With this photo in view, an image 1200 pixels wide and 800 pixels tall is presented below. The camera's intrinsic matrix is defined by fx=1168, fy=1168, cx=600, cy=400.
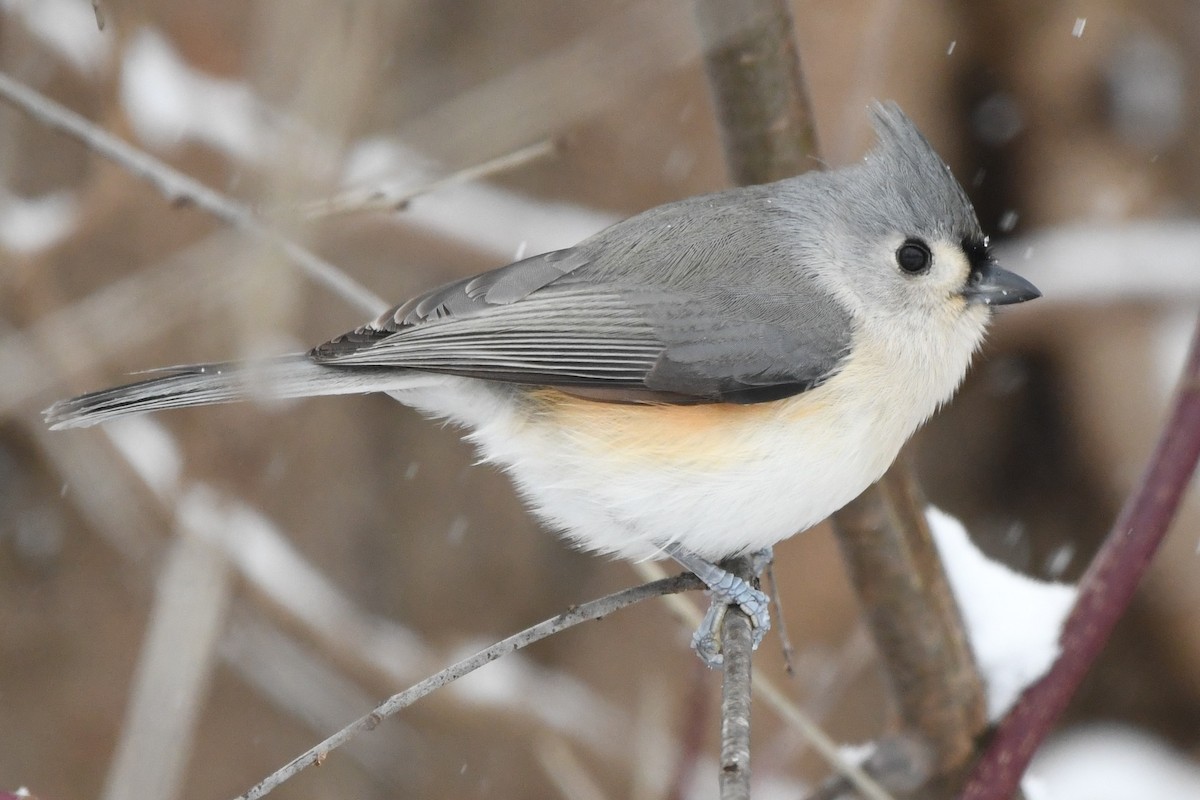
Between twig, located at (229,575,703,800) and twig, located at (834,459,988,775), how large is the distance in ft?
1.87

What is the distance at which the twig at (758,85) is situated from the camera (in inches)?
91.9

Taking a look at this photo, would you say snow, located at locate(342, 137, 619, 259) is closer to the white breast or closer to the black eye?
the white breast

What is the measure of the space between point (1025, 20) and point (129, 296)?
3443mm

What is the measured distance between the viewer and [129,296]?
268cm

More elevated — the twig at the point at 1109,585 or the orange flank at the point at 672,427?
the orange flank at the point at 672,427

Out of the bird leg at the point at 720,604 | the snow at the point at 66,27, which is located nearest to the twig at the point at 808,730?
the bird leg at the point at 720,604

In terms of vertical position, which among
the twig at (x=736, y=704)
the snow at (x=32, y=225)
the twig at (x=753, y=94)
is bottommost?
the twig at (x=736, y=704)

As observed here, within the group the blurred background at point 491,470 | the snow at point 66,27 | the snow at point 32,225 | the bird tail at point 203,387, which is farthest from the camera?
the blurred background at point 491,470

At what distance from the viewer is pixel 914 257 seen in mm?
2629

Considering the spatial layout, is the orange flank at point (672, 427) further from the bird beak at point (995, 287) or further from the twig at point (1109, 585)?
the twig at point (1109, 585)

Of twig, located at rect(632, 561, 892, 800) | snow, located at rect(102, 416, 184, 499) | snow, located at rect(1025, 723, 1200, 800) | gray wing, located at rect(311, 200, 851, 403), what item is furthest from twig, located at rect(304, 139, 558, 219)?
snow, located at rect(1025, 723, 1200, 800)

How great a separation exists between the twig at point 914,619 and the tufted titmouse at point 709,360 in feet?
0.67

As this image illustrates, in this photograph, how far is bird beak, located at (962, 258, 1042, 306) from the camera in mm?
2562

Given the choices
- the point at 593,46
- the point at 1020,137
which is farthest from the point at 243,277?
the point at 1020,137
